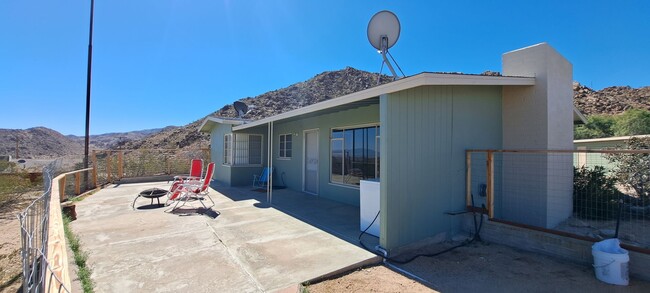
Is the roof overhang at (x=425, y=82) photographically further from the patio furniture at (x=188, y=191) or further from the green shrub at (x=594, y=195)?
the patio furniture at (x=188, y=191)

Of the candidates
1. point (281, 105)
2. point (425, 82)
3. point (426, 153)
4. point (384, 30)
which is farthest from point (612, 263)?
point (281, 105)

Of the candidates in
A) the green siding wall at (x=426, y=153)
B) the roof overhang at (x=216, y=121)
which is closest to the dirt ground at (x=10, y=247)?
the green siding wall at (x=426, y=153)

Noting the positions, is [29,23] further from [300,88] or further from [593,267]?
[300,88]

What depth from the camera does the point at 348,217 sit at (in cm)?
591

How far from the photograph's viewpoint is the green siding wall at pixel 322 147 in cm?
687

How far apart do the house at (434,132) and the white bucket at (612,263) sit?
179cm

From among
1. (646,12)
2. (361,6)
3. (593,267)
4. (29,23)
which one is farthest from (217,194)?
(646,12)

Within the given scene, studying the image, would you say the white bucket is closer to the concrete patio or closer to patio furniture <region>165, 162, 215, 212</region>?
the concrete patio

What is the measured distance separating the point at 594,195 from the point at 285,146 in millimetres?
8067

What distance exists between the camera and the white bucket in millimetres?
3260

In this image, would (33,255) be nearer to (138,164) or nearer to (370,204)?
(370,204)

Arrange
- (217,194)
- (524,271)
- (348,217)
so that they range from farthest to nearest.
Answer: (217,194), (348,217), (524,271)

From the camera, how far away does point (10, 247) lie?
5176mm

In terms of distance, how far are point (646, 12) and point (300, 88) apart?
34.9m
